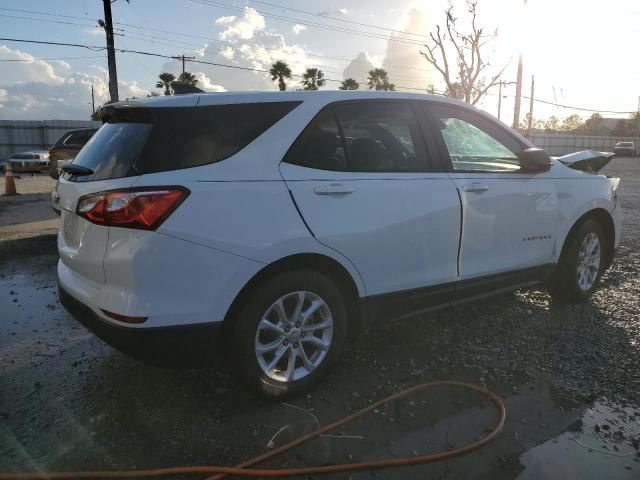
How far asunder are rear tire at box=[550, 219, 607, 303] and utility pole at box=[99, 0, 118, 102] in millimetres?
23313

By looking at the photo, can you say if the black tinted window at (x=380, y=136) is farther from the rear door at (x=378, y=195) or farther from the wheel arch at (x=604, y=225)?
the wheel arch at (x=604, y=225)

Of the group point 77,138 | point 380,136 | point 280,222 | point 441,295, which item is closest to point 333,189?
point 280,222

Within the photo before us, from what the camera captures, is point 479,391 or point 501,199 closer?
point 479,391

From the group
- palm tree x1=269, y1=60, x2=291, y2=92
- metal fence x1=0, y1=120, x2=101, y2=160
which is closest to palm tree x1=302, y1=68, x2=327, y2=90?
palm tree x1=269, y1=60, x2=291, y2=92

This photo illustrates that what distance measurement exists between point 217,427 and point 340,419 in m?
0.66

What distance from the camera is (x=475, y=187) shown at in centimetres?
360

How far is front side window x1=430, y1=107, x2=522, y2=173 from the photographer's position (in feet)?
12.0

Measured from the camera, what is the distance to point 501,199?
3771 millimetres

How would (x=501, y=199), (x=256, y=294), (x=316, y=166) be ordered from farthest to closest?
(x=501, y=199)
(x=316, y=166)
(x=256, y=294)

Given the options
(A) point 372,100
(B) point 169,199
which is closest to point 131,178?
(B) point 169,199

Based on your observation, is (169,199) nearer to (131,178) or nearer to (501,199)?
(131,178)

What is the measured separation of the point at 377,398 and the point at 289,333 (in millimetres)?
662

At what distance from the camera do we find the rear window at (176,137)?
2.58 meters

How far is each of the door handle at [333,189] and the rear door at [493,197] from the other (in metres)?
0.93
